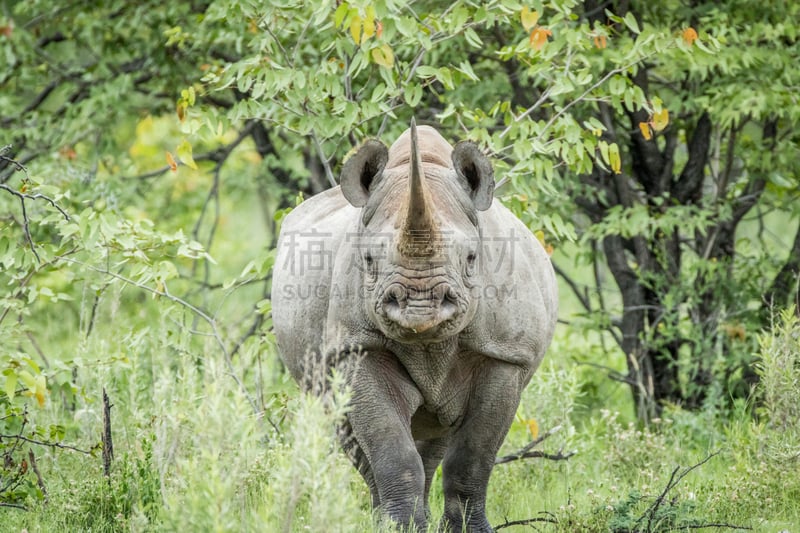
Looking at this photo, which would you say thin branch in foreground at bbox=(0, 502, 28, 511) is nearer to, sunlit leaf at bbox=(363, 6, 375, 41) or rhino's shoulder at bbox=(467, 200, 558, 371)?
rhino's shoulder at bbox=(467, 200, 558, 371)

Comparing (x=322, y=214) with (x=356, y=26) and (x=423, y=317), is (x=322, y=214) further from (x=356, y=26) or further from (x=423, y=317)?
(x=423, y=317)

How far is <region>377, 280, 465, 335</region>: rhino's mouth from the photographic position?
16.3 feet

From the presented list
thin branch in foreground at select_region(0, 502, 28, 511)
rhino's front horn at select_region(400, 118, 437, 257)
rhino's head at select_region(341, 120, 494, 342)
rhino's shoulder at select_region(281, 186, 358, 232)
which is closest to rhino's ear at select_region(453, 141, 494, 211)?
rhino's head at select_region(341, 120, 494, 342)

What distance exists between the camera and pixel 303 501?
6391mm

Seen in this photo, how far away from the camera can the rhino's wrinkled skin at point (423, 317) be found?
5094 millimetres

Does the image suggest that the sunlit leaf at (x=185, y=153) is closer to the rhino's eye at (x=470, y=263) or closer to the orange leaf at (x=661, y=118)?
the rhino's eye at (x=470, y=263)

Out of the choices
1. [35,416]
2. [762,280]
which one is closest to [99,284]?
[35,416]

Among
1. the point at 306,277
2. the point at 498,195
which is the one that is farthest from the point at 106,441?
the point at 498,195

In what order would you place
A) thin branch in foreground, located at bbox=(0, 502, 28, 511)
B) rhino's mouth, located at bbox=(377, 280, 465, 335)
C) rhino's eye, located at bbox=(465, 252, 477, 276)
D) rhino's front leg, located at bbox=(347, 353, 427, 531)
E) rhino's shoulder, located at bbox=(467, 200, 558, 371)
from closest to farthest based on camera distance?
rhino's mouth, located at bbox=(377, 280, 465, 335), rhino's eye, located at bbox=(465, 252, 477, 276), rhino's front leg, located at bbox=(347, 353, 427, 531), rhino's shoulder, located at bbox=(467, 200, 558, 371), thin branch in foreground, located at bbox=(0, 502, 28, 511)

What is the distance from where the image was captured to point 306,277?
6.18 meters

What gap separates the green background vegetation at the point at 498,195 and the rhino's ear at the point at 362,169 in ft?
3.13

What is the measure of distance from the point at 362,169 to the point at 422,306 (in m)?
0.93

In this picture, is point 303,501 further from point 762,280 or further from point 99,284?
point 762,280

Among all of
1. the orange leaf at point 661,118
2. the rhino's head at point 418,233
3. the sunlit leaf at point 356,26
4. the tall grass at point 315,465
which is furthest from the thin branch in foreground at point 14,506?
the orange leaf at point 661,118
